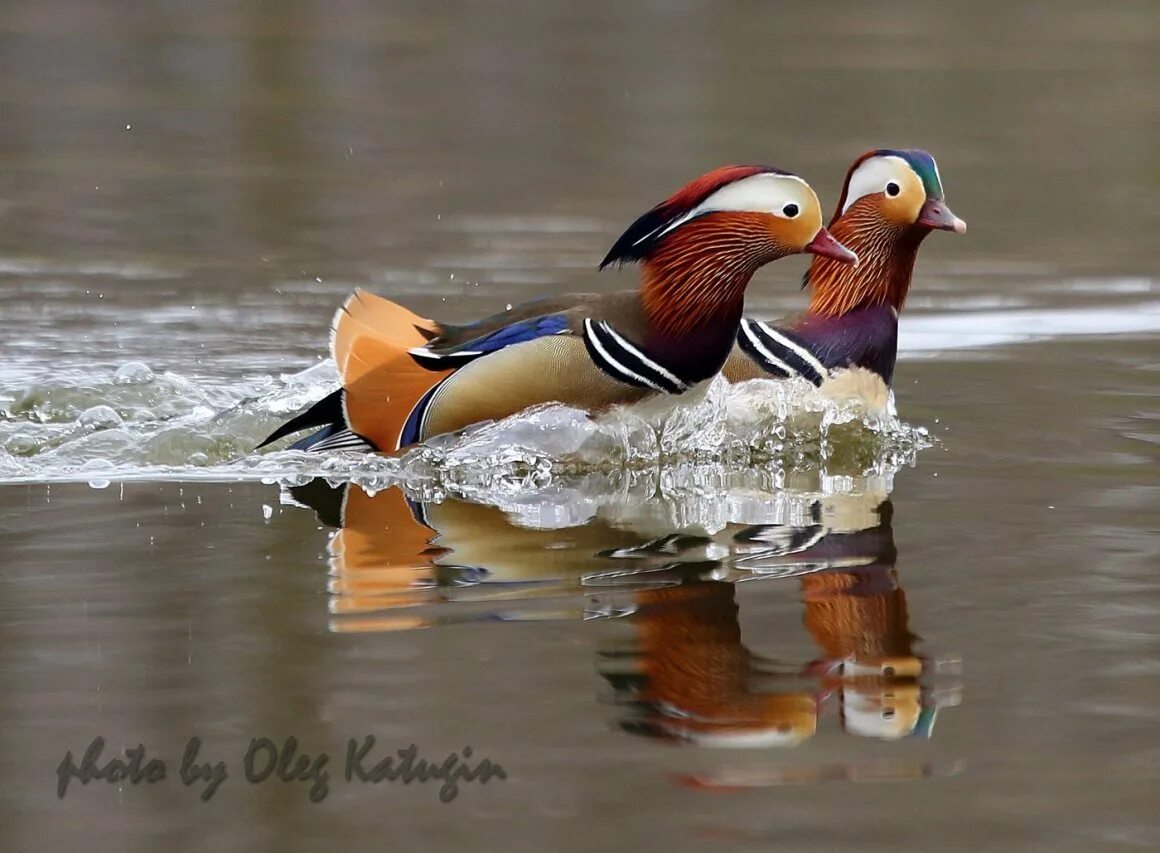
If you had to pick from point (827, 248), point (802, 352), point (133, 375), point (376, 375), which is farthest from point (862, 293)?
point (133, 375)

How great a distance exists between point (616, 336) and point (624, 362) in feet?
0.29

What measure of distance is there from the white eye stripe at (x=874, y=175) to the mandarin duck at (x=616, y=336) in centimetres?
72

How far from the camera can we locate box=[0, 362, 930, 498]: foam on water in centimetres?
587

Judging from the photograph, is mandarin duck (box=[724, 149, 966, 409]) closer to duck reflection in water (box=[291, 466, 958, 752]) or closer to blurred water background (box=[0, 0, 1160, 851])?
blurred water background (box=[0, 0, 1160, 851])

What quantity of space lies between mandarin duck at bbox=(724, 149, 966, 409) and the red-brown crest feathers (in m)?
0.61

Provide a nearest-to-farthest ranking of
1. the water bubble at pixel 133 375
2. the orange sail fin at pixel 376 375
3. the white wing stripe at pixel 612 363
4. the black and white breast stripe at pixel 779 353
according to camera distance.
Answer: the white wing stripe at pixel 612 363
the orange sail fin at pixel 376 375
the black and white breast stripe at pixel 779 353
the water bubble at pixel 133 375

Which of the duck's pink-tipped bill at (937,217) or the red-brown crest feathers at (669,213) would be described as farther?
the duck's pink-tipped bill at (937,217)

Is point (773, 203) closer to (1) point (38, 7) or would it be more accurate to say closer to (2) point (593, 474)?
(2) point (593, 474)

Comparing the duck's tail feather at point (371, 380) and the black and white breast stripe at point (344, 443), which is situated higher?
the duck's tail feather at point (371, 380)

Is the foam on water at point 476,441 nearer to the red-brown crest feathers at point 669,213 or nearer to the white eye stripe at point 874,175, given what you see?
the red-brown crest feathers at point 669,213

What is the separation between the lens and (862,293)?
6637 mm

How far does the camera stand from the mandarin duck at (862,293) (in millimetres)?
6422

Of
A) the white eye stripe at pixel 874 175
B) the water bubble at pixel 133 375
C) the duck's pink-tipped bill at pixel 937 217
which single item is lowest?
the water bubble at pixel 133 375

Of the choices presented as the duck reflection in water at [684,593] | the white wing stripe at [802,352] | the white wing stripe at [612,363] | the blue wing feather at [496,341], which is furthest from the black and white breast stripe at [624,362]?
the white wing stripe at [802,352]
